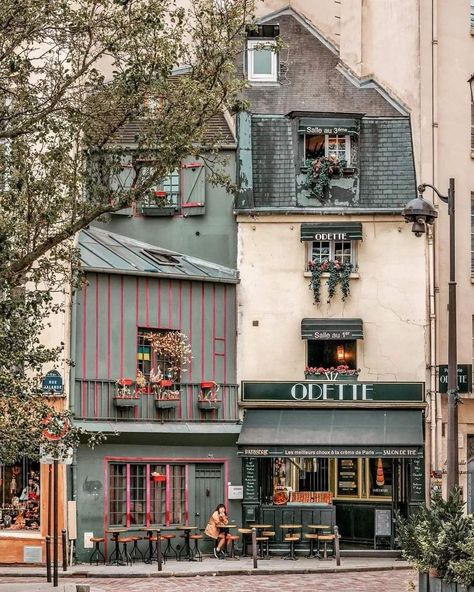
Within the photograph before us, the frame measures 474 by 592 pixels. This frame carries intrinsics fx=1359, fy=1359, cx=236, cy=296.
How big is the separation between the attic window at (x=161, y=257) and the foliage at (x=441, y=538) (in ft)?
47.2

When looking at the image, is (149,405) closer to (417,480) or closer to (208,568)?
(208,568)

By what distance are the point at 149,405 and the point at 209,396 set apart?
1530mm

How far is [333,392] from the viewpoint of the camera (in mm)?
31469

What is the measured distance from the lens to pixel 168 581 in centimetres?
2523

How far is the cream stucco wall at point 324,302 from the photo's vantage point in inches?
1246

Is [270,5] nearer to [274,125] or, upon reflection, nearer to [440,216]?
[274,125]

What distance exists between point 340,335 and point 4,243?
14039mm

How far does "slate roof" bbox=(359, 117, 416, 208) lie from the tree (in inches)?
512

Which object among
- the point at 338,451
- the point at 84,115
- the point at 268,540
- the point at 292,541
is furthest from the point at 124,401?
the point at 84,115

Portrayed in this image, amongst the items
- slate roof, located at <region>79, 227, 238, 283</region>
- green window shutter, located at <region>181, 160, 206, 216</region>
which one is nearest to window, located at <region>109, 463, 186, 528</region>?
slate roof, located at <region>79, 227, 238, 283</region>

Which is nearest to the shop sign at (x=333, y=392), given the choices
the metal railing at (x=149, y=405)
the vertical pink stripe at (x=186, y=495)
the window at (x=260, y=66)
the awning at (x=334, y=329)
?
the metal railing at (x=149, y=405)

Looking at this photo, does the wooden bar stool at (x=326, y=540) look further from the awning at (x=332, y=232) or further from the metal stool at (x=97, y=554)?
the awning at (x=332, y=232)

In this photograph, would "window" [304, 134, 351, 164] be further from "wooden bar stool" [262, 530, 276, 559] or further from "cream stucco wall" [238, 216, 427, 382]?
"wooden bar stool" [262, 530, 276, 559]

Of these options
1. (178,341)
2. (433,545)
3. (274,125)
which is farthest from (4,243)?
(274,125)
